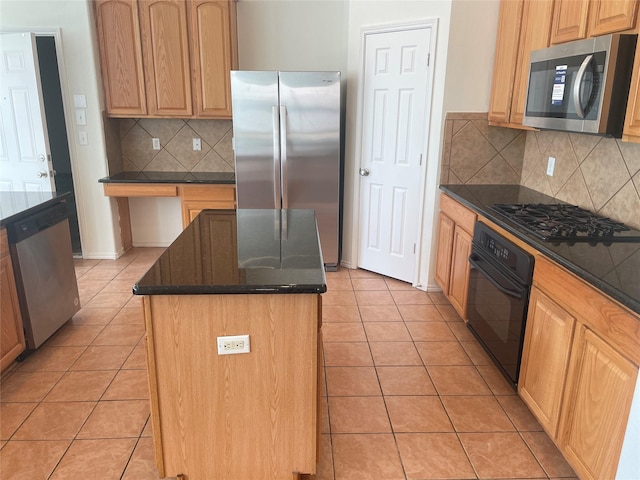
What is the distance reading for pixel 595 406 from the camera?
1721 millimetres

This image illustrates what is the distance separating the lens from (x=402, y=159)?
3898mm

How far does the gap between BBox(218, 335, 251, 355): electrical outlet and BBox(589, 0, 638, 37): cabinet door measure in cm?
205

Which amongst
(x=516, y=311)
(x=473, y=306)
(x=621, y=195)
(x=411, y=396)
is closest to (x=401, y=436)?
(x=411, y=396)

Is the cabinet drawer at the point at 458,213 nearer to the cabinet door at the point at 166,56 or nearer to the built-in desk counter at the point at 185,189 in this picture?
the built-in desk counter at the point at 185,189

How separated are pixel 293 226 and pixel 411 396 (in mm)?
A: 1108

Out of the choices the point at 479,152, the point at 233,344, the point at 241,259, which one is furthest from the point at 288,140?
the point at 233,344

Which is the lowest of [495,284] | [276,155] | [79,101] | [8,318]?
[8,318]

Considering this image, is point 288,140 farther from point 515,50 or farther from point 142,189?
point 515,50

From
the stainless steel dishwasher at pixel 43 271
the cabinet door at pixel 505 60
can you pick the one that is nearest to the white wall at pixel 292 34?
the cabinet door at pixel 505 60

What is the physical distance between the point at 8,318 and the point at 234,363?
1632mm

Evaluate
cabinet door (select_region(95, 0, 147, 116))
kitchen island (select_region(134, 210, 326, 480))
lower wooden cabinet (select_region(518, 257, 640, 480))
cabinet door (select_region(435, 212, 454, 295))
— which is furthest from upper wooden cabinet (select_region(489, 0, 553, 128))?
cabinet door (select_region(95, 0, 147, 116))

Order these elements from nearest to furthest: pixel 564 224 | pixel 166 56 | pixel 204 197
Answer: pixel 564 224
pixel 166 56
pixel 204 197

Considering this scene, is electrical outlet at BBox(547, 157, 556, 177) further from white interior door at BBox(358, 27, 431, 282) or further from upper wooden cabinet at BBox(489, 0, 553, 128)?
white interior door at BBox(358, 27, 431, 282)

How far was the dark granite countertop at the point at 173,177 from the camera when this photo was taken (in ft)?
14.1
